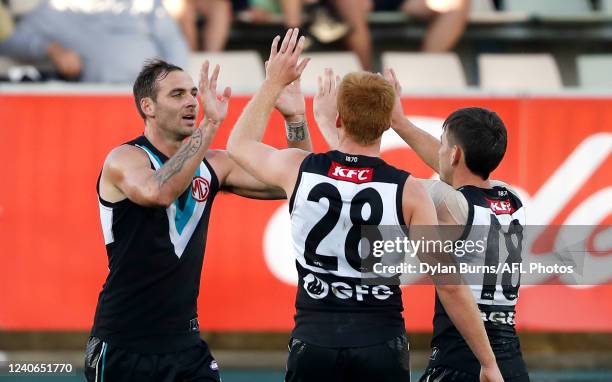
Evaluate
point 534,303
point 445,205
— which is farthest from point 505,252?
point 534,303

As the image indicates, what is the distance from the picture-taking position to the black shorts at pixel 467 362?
17.6 ft

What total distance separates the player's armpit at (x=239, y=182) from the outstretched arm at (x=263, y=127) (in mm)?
827

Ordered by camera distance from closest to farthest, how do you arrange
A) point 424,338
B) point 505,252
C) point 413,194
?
1. point 413,194
2. point 505,252
3. point 424,338

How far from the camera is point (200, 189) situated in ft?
19.3

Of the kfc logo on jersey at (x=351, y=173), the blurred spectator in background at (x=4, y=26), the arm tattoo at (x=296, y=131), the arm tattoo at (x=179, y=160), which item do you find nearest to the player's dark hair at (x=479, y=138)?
the kfc logo on jersey at (x=351, y=173)

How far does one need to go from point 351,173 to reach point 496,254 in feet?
3.06

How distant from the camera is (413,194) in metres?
4.96

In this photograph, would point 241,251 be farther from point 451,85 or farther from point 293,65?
point 293,65

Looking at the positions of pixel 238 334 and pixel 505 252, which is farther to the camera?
pixel 238 334

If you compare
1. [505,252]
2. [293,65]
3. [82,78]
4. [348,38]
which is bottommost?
[505,252]

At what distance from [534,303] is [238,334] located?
2.71 m

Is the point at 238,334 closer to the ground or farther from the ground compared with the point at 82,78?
closer to the ground

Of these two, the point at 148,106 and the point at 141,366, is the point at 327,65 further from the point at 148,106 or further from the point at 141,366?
the point at 141,366

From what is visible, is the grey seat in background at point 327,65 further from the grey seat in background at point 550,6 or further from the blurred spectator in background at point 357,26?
the grey seat in background at point 550,6
